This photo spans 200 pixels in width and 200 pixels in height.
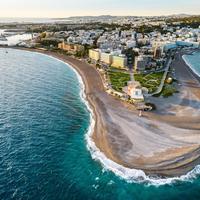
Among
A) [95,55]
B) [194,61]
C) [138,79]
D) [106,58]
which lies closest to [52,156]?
[138,79]

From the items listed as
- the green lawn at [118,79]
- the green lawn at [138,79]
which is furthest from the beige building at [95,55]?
the green lawn at [118,79]

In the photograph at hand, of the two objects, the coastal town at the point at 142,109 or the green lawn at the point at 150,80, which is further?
the green lawn at the point at 150,80

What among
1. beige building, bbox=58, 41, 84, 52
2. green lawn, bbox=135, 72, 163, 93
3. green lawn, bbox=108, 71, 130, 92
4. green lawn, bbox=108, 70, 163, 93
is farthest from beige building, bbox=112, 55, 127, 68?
beige building, bbox=58, 41, 84, 52

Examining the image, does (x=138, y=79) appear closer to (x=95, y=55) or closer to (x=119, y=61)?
(x=119, y=61)

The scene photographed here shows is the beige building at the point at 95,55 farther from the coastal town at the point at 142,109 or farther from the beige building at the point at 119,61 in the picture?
the beige building at the point at 119,61

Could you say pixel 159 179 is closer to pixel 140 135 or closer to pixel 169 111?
pixel 140 135

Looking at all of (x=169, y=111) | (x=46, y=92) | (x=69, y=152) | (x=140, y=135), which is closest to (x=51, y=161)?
(x=69, y=152)
